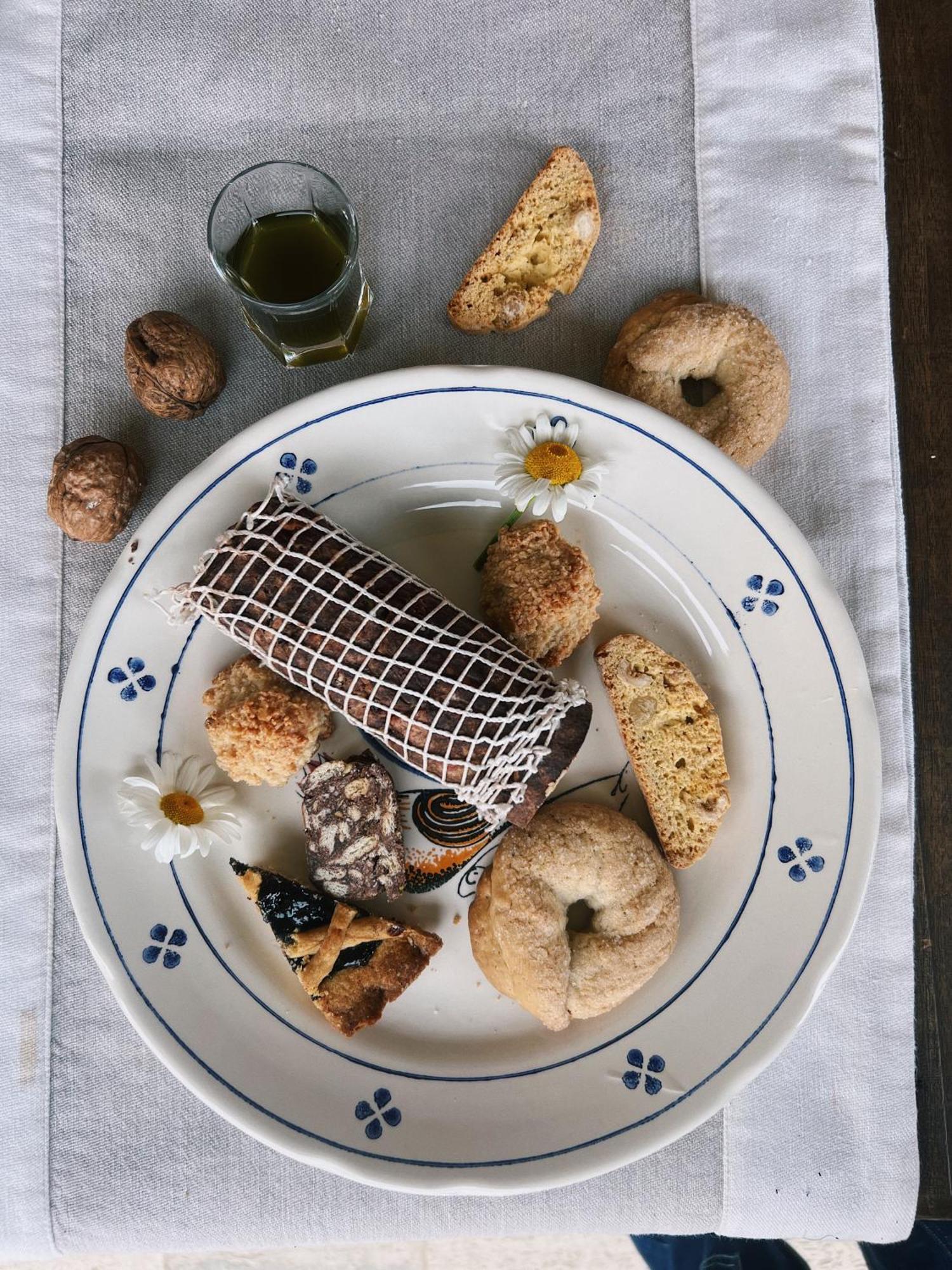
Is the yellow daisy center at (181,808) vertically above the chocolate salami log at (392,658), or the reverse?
the chocolate salami log at (392,658)

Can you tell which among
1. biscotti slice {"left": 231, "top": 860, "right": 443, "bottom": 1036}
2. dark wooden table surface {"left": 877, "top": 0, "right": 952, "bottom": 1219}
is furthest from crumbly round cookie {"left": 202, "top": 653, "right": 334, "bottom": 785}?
dark wooden table surface {"left": 877, "top": 0, "right": 952, "bottom": 1219}

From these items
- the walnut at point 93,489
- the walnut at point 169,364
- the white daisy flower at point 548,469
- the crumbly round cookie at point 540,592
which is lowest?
the crumbly round cookie at point 540,592

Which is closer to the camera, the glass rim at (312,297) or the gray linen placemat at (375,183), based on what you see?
the glass rim at (312,297)

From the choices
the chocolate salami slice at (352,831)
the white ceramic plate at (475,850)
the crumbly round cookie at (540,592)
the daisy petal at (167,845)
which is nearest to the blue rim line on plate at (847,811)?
the white ceramic plate at (475,850)

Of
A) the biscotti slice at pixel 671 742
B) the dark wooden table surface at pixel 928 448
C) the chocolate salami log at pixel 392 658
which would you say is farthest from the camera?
the dark wooden table surface at pixel 928 448

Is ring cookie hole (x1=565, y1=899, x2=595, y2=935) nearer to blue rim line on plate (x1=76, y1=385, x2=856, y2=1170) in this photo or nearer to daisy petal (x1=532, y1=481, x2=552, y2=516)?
blue rim line on plate (x1=76, y1=385, x2=856, y2=1170)

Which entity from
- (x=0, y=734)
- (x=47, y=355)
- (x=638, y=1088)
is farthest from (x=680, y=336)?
(x=0, y=734)

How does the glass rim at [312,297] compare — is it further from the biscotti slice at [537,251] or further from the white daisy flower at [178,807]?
the white daisy flower at [178,807]

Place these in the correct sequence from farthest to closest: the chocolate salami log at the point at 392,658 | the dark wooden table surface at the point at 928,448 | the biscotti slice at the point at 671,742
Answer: the dark wooden table surface at the point at 928,448, the biscotti slice at the point at 671,742, the chocolate salami log at the point at 392,658
